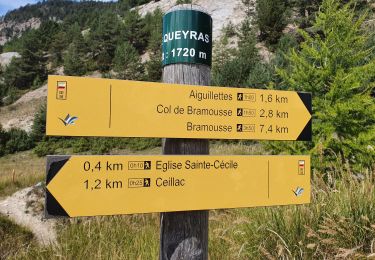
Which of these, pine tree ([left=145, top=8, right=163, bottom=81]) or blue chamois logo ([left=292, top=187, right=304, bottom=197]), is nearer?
blue chamois logo ([left=292, top=187, right=304, bottom=197])

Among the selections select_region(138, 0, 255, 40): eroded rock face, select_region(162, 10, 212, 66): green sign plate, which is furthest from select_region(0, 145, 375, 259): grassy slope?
select_region(138, 0, 255, 40): eroded rock face

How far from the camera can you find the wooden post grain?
2023 millimetres

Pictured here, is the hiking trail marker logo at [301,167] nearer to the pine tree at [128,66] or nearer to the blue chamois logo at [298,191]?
the blue chamois logo at [298,191]

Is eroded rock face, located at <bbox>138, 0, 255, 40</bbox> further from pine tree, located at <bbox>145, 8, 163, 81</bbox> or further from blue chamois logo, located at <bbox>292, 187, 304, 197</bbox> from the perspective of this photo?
blue chamois logo, located at <bbox>292, 187, 304, 197</bbox>

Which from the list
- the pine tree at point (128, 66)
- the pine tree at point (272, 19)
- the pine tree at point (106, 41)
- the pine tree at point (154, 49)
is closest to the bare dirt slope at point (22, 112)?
the pine tree at point (106, 41)

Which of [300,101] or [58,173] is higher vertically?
[300,101]

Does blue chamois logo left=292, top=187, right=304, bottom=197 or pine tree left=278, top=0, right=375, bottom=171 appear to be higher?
pine tree left=278, top=0, right=375, bottom=171

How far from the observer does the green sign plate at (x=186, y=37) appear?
210cm

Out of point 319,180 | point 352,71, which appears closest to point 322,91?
point 352,71

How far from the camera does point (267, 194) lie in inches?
82.7

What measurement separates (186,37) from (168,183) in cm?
89

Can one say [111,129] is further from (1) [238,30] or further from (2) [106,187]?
(1) [238,30]

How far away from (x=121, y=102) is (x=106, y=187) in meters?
0.47

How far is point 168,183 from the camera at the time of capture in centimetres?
192
